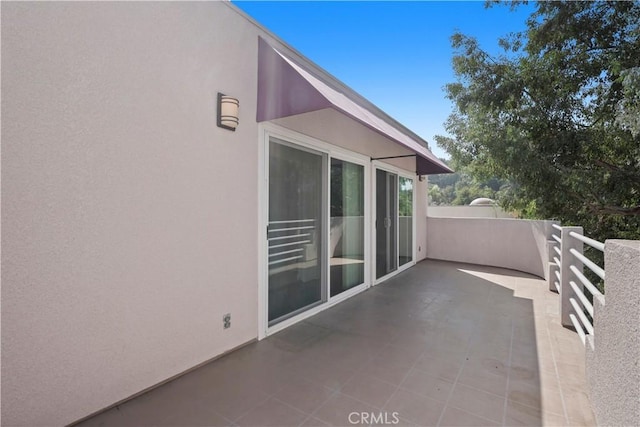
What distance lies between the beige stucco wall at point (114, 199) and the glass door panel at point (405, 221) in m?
6.66

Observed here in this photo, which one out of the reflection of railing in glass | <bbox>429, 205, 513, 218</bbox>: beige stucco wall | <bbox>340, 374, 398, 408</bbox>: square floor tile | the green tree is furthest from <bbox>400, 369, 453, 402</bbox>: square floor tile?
<bbox>429, 205, 513, 218</bbox>: beige stucco wall

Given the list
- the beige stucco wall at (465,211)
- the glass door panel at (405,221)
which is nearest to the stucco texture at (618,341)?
the glass door panel at (405,221)

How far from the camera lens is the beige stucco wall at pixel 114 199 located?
2.48 metres

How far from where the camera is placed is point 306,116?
5.38 m

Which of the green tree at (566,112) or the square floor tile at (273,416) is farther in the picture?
the green tree at (566,112)

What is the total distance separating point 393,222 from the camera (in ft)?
30.5

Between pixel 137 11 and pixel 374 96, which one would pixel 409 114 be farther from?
pixel 137 11

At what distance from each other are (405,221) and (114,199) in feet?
29.1

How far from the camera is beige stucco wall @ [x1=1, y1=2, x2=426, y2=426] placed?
248cm

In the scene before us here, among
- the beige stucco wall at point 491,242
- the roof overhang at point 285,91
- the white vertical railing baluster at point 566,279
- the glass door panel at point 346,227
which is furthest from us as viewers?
the beige stucco wall at point 491,242

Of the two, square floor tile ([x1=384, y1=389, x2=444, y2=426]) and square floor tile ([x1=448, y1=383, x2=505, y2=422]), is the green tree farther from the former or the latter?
square floor tile ([x1=384, y1=389, x2=444, y2=426])

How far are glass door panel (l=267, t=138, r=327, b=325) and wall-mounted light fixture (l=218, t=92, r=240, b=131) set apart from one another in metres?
0.94

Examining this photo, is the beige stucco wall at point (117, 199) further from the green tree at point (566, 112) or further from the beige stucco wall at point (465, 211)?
the beige stucco wall at point (465, 211)

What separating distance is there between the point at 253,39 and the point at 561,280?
665cm
